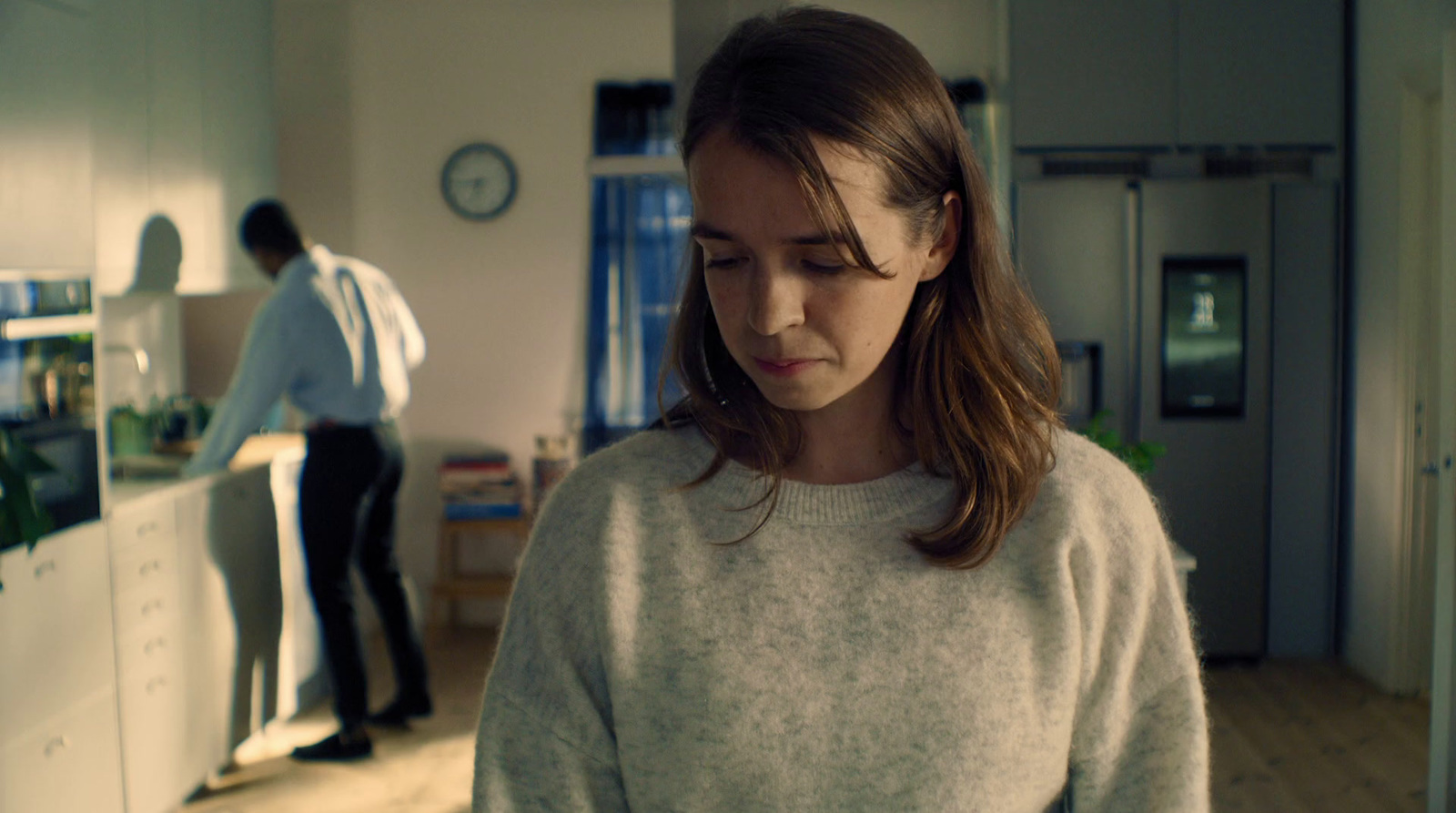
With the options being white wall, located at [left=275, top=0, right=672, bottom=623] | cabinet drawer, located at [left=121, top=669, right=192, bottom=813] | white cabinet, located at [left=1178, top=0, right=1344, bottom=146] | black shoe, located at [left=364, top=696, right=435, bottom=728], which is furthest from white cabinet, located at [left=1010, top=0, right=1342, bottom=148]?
cabinet drawer, located at [left=121, top=669, right=192, bottom=813]

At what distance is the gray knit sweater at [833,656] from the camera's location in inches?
35.6

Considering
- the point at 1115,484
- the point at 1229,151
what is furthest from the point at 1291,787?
the point at 1115,484

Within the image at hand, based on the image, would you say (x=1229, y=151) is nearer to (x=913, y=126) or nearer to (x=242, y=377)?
(x=242, y=377)

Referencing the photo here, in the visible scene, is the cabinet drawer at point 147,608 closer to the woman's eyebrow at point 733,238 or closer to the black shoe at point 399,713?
the black shoe at point 399,713

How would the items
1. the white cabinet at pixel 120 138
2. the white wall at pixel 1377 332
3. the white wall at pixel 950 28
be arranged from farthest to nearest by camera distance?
the white wall at pixel 950 28, the white wall at pixel 1377 332, the white cabinet at pixel 120 138

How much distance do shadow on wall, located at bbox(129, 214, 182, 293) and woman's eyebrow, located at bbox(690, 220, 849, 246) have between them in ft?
10.0

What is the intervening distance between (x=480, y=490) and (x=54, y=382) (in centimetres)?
229

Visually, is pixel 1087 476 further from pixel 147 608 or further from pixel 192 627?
pixel 192 627

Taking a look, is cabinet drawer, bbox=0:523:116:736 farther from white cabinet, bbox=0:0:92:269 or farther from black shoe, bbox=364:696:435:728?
black shoe, bbox=364:696:435:728

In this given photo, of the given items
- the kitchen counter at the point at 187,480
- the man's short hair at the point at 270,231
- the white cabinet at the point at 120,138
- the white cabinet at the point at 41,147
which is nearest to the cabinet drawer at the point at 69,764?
the kitchen counter at the point at 187,480

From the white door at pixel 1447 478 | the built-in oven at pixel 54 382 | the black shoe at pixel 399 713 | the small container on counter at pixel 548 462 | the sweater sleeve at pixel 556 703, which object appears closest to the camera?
the sweater sleeve at pixel 556 703

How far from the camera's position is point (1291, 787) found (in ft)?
10.6

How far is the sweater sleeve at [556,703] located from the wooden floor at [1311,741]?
269 centimetres

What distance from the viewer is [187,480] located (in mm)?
3293
